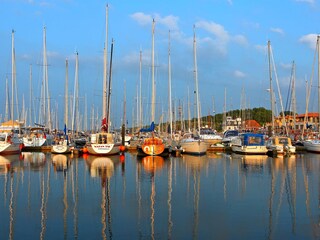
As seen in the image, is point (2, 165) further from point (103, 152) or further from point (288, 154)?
point (288, 154)

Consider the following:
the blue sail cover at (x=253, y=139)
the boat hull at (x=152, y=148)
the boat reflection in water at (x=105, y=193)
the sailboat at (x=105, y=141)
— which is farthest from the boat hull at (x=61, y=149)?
the blue sail cover at (x=253, y=139)

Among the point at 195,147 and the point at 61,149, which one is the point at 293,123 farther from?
the point at 61,149

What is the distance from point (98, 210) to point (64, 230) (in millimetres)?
3047

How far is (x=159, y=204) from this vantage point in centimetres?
1731

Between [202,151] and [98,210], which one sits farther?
[202,151]

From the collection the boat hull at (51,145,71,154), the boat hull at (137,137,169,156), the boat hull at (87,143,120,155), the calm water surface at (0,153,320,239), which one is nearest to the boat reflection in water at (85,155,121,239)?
the calm water surface at (0,153,320,239)

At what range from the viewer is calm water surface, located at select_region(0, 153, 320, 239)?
1303 centimetres

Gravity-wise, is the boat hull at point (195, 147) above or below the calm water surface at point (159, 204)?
above

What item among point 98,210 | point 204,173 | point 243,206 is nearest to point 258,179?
point 204,173

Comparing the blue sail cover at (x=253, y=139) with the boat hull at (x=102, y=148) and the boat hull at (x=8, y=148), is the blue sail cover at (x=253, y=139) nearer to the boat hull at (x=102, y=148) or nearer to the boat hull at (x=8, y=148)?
the boat hull at (x=102, y=148)

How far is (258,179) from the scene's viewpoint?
25422mm

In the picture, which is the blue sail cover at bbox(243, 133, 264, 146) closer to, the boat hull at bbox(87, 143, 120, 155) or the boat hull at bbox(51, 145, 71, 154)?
the boat hull at bbox(87, 143, 120, 155)

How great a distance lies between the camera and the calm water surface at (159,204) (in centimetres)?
1303

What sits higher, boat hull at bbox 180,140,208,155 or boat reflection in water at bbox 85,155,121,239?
boat hull at bbox 180,140,208,155
